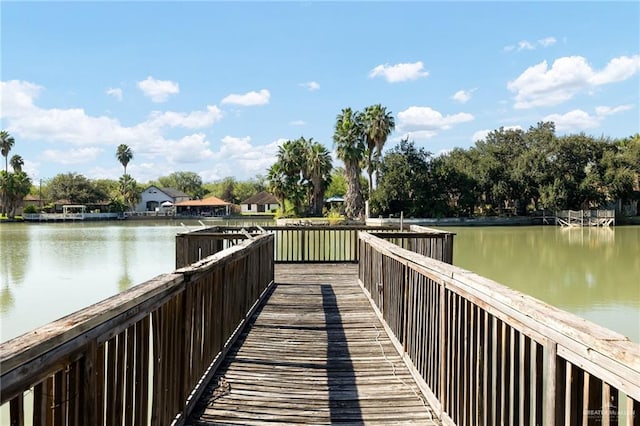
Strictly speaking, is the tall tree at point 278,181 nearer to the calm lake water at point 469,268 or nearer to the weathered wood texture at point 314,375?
the calm lake water at point 469,268

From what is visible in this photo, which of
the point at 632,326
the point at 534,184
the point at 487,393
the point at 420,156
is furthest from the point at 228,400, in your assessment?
the point at 534,184

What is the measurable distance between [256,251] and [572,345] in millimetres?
5076

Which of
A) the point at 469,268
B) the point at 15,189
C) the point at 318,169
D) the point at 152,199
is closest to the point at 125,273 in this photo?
the point at 469,268

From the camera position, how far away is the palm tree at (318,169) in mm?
45781

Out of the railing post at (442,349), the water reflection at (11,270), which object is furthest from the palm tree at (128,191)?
the railing post at (442,349)

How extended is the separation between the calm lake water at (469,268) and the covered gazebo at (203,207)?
155 ft

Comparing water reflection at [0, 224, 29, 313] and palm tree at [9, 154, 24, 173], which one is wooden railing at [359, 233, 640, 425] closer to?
water reflection at [0, 224, 29, 313]

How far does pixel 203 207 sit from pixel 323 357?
2782 inches

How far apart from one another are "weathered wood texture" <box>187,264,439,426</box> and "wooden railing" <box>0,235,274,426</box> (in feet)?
0.84

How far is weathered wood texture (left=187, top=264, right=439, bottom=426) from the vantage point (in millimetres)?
3174

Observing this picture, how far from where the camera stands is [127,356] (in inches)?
88.5

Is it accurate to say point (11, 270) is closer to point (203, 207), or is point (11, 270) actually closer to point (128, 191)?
point (203, 207)

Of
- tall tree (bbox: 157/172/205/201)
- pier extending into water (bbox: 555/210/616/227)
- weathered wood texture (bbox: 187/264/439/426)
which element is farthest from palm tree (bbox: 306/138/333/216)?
tall tree (bbox: 157/172/205/201)

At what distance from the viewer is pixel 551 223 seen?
147 ft
